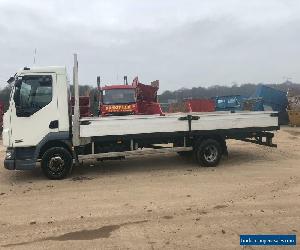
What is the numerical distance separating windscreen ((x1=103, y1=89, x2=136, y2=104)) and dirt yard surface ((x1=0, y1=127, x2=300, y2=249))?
243 cm

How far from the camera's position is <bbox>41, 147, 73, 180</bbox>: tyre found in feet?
32.2

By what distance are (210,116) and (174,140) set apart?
1110 mm

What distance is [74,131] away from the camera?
9.91 metres

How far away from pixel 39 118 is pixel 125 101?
406cm

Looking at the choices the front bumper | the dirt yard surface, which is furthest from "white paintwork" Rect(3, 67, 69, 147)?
the dirt yard surface

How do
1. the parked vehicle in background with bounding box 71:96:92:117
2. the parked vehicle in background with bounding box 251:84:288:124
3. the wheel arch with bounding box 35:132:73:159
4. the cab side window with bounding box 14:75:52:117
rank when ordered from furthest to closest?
the parked vehicle in background with bounding box 251:84:288:124, the parked vehicle in background with bounding box 71:96:92:117, the wheel arch with bounding box 35:132:73:159, the cab side window with bounding box 14:75:52:117

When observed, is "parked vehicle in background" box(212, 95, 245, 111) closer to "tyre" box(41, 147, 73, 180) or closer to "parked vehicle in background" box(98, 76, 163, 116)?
"parked vehicle in background" box(98, 76, 163, 116)

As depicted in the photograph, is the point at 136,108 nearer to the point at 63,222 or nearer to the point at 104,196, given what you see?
the point at 104,196

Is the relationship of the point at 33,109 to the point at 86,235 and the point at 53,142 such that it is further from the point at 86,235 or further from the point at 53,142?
the point at 86,235

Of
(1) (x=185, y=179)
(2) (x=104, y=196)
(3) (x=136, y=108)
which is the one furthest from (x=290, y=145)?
(2) (x=104, y=196)

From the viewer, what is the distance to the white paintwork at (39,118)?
961cm

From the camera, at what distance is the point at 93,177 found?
10.2m

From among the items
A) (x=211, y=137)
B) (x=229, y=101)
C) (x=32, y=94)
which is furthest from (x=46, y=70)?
(x=229, y=101)

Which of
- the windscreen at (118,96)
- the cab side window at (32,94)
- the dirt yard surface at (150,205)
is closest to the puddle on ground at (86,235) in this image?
the dirt yard surface at (150,205)
